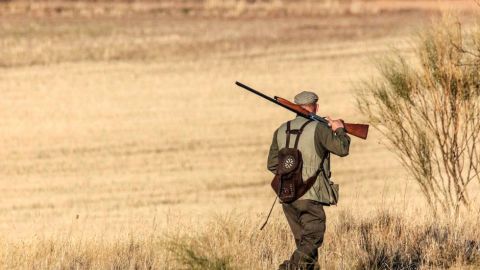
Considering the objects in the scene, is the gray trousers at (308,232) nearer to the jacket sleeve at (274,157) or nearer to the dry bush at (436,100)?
the jacket sleeve at (274,157)

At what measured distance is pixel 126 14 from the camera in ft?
147

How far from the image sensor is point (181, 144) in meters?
25.7

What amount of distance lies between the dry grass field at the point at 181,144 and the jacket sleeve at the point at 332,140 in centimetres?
106

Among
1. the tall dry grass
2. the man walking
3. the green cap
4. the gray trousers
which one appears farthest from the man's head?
the tall dry grass

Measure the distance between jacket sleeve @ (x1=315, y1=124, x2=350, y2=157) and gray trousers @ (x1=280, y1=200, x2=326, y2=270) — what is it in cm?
42

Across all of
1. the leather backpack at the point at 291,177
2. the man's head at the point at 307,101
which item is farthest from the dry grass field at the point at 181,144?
the man's head at the point at 307,101

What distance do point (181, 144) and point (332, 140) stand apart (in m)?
16.3

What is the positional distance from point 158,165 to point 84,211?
13.2 feet

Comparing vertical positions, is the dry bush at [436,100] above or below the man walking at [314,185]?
above

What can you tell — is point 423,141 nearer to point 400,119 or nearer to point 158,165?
point 400,119

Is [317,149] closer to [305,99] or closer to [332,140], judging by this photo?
[332,140]

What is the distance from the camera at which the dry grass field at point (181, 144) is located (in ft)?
36.2

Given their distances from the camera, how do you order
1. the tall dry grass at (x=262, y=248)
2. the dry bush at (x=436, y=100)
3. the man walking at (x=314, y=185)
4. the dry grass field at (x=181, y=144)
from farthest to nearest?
the dry bush at (x=436, y=100) → the dry grass field at (x=181, y=144) → the tall dry grass at (x=262, y=248) → the man walking at (x=314, y=185)

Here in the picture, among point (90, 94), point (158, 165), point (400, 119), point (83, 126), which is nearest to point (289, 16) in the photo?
point (90, 94)
